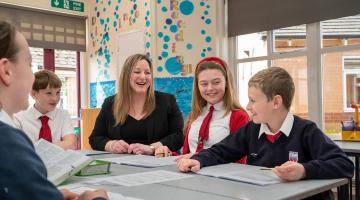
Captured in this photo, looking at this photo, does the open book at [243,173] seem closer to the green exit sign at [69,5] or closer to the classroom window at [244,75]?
the classroom window at [244,75]

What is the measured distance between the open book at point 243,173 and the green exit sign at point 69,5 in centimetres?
446

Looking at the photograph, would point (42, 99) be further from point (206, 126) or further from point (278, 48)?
point (278, 48)

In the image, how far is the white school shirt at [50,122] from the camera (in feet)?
7.73

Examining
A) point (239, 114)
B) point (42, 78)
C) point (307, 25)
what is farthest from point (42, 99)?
point (307, 25)

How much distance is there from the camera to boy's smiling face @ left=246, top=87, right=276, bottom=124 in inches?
66.5

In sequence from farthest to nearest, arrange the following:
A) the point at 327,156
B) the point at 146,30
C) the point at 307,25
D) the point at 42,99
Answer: the point at 146,30 → the point at 307,25 → the point at 42,99 → the point at 327,156

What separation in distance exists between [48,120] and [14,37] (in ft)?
5.46

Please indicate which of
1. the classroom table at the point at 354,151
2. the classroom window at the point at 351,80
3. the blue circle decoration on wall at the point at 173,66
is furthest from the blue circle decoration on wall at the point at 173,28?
the classroom table at the point at 354,151

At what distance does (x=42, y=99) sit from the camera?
2385 millimetres

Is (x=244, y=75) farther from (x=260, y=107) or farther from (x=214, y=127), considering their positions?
(x=260, y=107)

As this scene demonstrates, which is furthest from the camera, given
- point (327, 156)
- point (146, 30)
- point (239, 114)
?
point (146, 30)

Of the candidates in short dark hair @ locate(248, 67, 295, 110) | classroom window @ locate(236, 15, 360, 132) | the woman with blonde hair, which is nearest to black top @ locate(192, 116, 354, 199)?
short dark hair @ locate(248, 67, 295, 110)

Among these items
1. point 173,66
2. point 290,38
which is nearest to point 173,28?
point 173,66

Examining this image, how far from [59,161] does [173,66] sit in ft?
10.6
